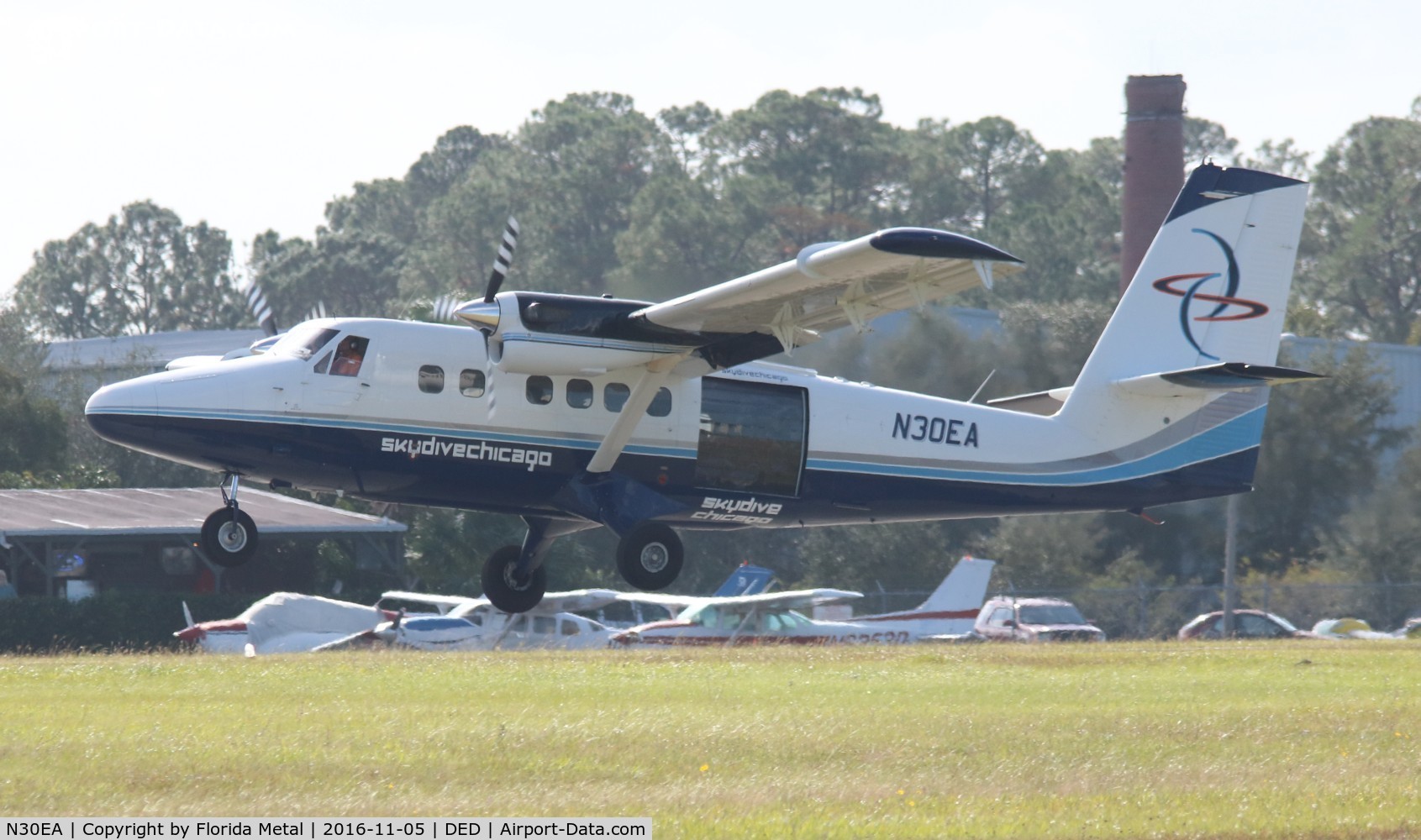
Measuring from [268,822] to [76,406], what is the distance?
46.4 m

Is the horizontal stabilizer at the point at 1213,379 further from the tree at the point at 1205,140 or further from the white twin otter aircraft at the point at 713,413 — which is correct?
the tree at the point at 1205,140

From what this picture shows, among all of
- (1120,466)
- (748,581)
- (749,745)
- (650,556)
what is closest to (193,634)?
(748,581)

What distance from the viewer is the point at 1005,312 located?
49.9 metres

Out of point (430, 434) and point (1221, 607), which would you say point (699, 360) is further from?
point (1221, 607)

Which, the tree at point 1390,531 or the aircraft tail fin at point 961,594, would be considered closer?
the aircraft tail fin at point 961,594

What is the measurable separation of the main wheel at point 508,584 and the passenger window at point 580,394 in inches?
101

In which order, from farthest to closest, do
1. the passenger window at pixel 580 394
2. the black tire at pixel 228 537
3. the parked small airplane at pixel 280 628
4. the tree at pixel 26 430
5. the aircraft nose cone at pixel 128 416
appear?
the tree at pixel 26 430, the parked small airplane at pixel 280 628, the passenger window at pixel 580 394, the black tire at pixel 228 537, the aircraft nose cone at pixel 128 416

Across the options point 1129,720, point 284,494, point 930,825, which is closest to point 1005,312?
point 284,494

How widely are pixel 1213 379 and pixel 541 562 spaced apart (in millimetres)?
8435

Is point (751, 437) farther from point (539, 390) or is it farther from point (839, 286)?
point (839, 286)

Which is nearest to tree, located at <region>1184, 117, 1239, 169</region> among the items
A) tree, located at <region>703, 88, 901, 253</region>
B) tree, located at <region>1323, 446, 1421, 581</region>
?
tree, located at <region>703, 88, 901, 253</region>

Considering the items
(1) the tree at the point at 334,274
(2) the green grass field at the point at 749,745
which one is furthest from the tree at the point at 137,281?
(2) the green grass field at the point at 749,745

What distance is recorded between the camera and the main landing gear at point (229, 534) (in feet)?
59.6

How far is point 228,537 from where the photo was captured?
18.2m
